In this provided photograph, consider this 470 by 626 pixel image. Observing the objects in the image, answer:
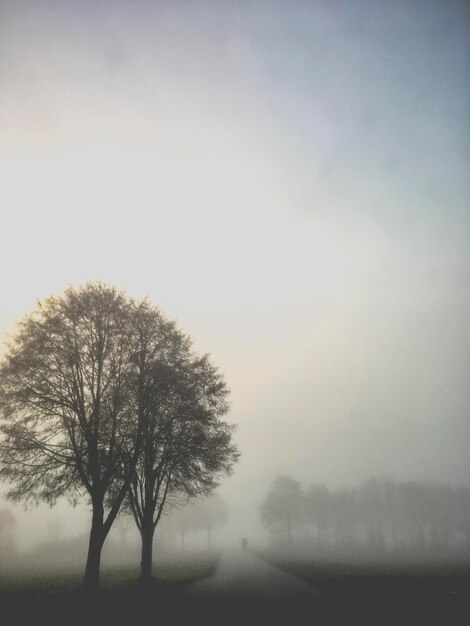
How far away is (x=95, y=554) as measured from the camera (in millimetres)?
18422

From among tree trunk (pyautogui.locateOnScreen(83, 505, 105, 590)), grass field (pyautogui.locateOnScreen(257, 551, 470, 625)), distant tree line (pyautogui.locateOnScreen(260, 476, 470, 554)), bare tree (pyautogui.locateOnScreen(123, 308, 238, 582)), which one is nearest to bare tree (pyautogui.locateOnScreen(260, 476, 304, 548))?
distant tree line (pyautogui.locateOnScreen(260, 476, 470, 554))

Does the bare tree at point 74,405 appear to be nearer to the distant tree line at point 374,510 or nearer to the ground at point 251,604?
the ground at point 251,604

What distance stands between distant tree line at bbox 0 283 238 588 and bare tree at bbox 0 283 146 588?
0.05 meters

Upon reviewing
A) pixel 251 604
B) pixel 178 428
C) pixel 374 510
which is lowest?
pixel 374 510

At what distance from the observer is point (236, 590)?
1831 centimetres

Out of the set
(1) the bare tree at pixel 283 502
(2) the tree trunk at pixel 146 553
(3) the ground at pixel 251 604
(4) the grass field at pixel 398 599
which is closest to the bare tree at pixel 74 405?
(3) the ground at pixel 251 604

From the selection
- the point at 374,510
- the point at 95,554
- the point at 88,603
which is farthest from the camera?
the point at 374,510

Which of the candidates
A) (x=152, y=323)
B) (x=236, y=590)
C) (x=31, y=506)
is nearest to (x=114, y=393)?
(x=152, y=323)

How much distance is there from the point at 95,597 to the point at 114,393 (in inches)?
364

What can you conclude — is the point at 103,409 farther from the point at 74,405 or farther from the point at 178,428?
the point at 178,428

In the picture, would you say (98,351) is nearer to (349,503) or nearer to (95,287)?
(95,287)

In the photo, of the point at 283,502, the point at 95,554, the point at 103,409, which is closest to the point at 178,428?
the point at 103,409

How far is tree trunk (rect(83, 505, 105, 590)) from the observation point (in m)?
17.7

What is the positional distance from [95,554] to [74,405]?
7.46 metres
